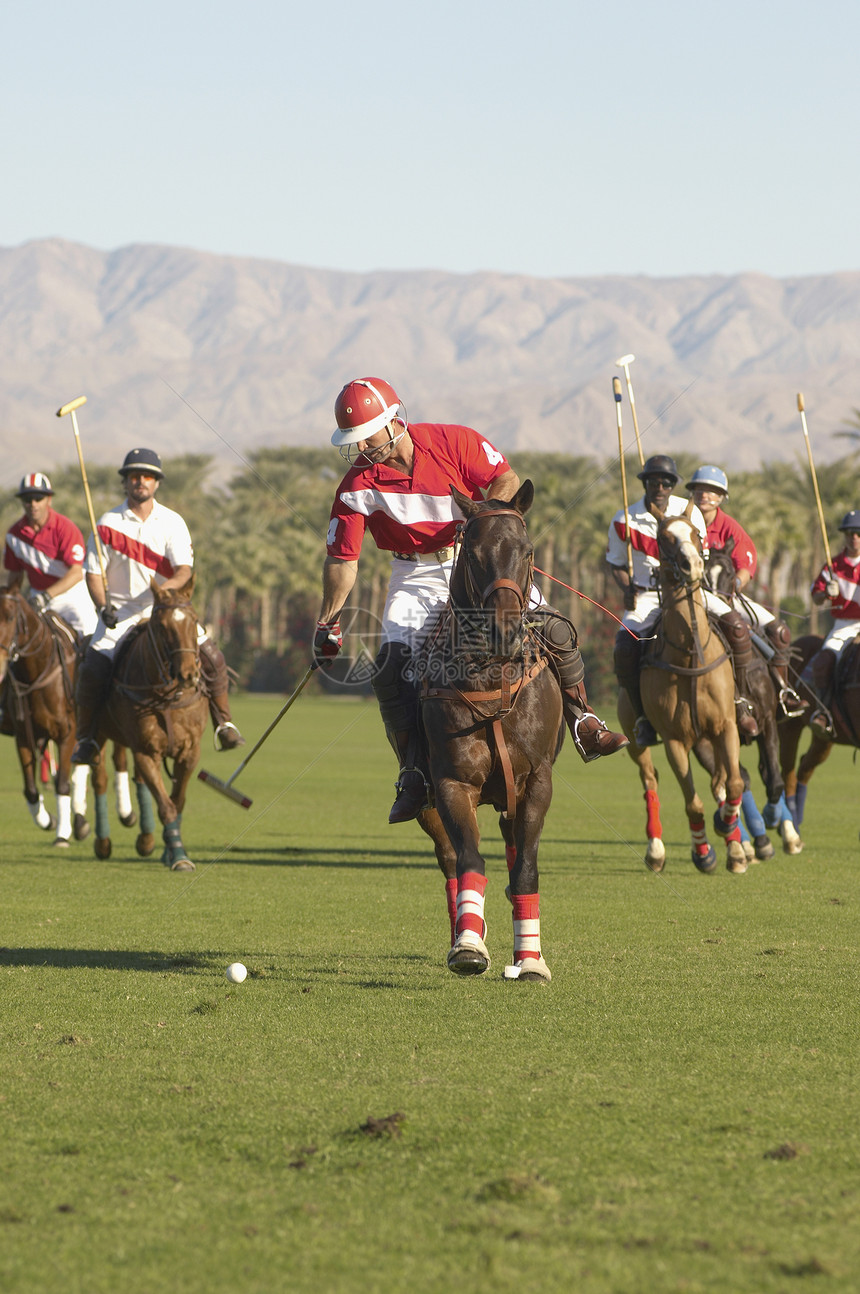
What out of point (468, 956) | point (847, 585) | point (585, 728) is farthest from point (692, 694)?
point (468, 956)

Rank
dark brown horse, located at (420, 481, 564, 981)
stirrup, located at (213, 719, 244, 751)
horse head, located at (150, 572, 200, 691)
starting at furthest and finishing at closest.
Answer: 1. stirrup, located at (213, 719, 244, 751)
2. horse head, located at (150, 572, 200, 691)
3. dark brown horse, located at (420, 481, 564, 981)

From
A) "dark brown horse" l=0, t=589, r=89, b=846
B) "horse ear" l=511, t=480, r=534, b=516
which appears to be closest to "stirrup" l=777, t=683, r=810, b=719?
"dark brown horse" l=0, t=589, r=89, b=846

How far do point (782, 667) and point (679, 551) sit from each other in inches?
132

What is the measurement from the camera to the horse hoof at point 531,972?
25.5 ft

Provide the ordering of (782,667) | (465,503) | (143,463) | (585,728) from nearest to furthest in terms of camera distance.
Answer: (465,503)
(585,728)
(143,463)
(782,667)

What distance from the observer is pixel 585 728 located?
8266 millimetres

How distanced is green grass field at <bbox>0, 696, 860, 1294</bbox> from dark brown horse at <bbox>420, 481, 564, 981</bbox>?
0.44 m

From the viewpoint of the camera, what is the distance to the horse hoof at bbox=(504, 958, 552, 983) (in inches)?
306

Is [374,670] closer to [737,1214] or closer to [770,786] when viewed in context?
[737,1214]

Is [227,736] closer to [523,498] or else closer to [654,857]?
[654,857]

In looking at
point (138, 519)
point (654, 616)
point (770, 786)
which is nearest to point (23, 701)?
point (138, 519)

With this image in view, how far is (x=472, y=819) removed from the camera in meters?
7.43

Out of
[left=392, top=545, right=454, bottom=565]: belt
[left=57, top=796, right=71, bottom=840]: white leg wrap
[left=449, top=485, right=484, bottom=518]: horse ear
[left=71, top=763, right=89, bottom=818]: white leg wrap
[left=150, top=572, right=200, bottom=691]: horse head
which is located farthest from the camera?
[left=71, top=763, right=89, bottom=818]: white leg wrap

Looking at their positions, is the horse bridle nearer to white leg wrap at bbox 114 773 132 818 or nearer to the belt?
the belt
